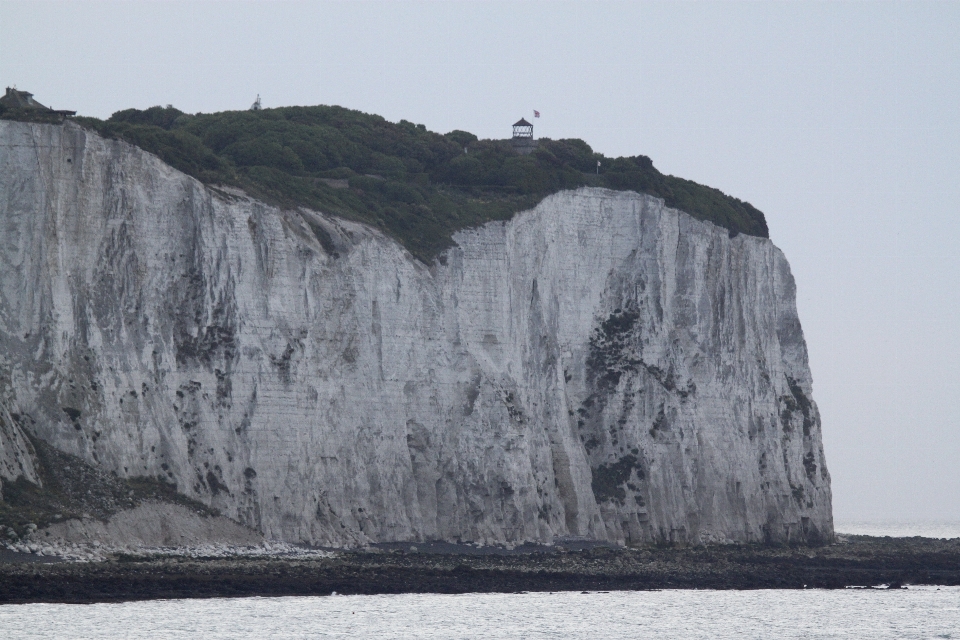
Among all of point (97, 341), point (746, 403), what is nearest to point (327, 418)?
point (97, 341)

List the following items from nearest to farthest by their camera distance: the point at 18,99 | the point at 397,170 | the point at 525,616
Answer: the point at 525,616, the point at 18,99, the point at 397,170

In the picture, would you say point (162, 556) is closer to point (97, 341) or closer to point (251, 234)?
point (97, 341)

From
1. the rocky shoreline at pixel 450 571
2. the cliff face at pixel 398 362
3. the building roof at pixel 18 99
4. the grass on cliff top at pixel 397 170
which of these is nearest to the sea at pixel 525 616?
the rocky shoreline at pixel 450 571

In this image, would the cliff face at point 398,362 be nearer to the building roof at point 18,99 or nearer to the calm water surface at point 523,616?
the building roof at point 18,99

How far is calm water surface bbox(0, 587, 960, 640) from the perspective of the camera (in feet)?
136

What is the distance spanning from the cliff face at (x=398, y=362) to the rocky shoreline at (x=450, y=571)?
6.66 feet


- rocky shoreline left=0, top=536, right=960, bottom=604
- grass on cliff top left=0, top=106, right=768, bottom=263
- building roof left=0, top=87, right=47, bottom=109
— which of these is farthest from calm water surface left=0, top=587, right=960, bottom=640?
building roof left=0, top=87, right=47, bottom=109

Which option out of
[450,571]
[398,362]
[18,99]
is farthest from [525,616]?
[18,99]

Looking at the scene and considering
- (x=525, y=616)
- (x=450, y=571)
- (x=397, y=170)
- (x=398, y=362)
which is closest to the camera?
(x=525, y=616)

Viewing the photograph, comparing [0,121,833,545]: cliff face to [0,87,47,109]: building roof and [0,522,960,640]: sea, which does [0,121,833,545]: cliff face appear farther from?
[0,522,960,640]: sea

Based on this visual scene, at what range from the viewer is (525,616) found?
1927 inches

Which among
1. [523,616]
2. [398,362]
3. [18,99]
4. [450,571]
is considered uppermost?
[18,99]

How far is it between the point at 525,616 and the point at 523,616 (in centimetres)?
6

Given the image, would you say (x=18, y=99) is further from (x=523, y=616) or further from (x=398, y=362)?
(x=523, y=616)
